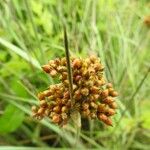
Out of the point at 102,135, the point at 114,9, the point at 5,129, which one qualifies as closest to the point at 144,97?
the point at 102,135

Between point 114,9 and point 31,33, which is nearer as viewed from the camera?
point 31,33

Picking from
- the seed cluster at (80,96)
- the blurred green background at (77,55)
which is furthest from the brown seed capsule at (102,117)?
the blurred green background at (77,55)

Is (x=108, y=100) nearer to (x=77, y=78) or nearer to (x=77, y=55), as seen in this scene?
(x=77, y=78)

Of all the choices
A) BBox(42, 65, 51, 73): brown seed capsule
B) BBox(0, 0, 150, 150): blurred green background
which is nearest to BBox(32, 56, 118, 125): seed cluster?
BBox(42, 65, 51, 73): brown seed capsule

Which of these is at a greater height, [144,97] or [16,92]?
[144,97]

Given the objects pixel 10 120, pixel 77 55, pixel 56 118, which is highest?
pixel 77 55

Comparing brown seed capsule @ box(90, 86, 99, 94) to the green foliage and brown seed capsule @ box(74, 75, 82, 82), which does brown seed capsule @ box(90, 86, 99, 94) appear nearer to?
brown seed capsule @ box(74, 75, 82, 82)

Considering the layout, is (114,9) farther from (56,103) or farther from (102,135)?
(56,103)

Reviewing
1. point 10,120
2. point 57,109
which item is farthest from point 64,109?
point 10,120

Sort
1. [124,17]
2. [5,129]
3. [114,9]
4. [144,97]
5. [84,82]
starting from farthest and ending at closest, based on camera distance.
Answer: [124,17]
[114,9]
[144,97]
[5,129]
[84,82]

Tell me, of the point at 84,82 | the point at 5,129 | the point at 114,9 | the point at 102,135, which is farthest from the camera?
the point at 114,9
